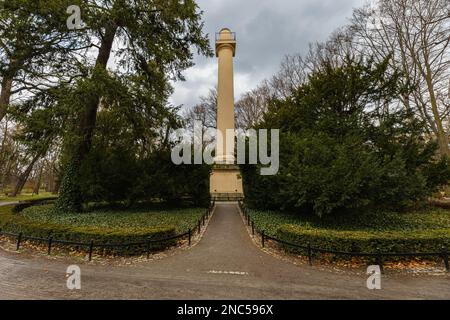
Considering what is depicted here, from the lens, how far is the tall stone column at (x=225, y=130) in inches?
787

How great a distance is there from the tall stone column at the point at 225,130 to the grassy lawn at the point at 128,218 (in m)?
5.38

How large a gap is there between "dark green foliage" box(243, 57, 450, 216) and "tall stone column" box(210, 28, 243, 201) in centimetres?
516

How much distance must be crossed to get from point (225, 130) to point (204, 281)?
17079mm

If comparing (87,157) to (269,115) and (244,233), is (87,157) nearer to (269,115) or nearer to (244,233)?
(244,233)

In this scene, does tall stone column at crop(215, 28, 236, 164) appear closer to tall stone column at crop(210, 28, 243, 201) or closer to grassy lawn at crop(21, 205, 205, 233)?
tall stone column at crop(210, 28, 243, 201)

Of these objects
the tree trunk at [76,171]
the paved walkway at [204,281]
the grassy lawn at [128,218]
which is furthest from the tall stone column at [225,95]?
the paved walkway at [204,281]

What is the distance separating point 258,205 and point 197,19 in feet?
38.1

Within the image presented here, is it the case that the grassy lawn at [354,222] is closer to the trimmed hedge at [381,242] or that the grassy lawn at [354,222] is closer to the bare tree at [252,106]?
the trimmed hedge at [381,242]

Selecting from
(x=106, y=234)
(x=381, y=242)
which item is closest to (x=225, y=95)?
(x=106, y=234)

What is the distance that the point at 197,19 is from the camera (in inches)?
500

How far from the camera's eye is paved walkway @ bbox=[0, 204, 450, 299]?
4.76 m

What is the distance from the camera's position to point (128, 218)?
11.9 meters

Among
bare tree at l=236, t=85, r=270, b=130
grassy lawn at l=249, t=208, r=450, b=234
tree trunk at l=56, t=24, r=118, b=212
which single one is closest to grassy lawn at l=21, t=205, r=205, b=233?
tree trunk at l=56, t=24, r=118, b=212

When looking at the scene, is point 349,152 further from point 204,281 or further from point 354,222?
point 204,281
